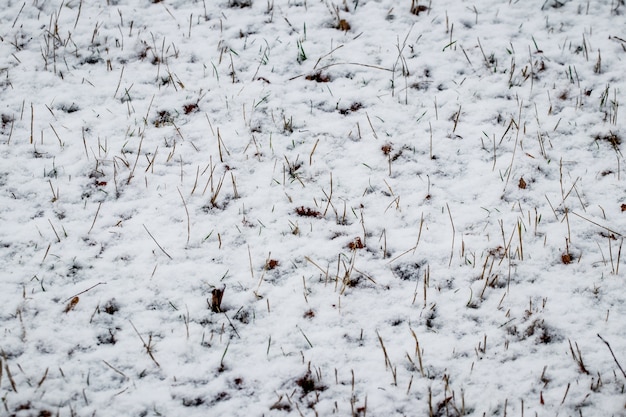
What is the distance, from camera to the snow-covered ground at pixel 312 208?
2.30 metres

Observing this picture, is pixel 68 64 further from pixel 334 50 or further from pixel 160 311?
pixel 160 311

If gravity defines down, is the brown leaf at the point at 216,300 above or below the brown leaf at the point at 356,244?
below

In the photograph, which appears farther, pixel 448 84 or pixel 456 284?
pixel 448 84

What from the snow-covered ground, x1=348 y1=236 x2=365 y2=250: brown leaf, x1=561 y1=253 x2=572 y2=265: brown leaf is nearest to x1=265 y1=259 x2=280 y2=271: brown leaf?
the snow-covered ground

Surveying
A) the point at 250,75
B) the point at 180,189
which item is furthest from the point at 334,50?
the point at 180,189

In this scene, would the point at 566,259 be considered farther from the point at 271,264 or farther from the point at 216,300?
the point at 216,300

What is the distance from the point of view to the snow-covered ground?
2301 mm

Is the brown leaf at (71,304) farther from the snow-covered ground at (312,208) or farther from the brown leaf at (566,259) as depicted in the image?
the brown leaf at (566,259)

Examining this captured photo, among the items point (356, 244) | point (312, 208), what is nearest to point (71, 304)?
point (312, 208)

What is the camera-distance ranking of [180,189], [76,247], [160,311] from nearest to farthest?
[160,311], [76,247], [180,189]

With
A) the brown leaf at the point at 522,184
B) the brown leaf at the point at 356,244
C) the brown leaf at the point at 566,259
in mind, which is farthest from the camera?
the brown leaf at the point at 522,184

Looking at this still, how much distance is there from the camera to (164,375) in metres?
2.32

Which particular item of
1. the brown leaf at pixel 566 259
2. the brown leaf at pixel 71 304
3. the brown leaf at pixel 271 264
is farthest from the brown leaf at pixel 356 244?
the brown leaf at pixel 71 304

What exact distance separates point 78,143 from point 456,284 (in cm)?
262
